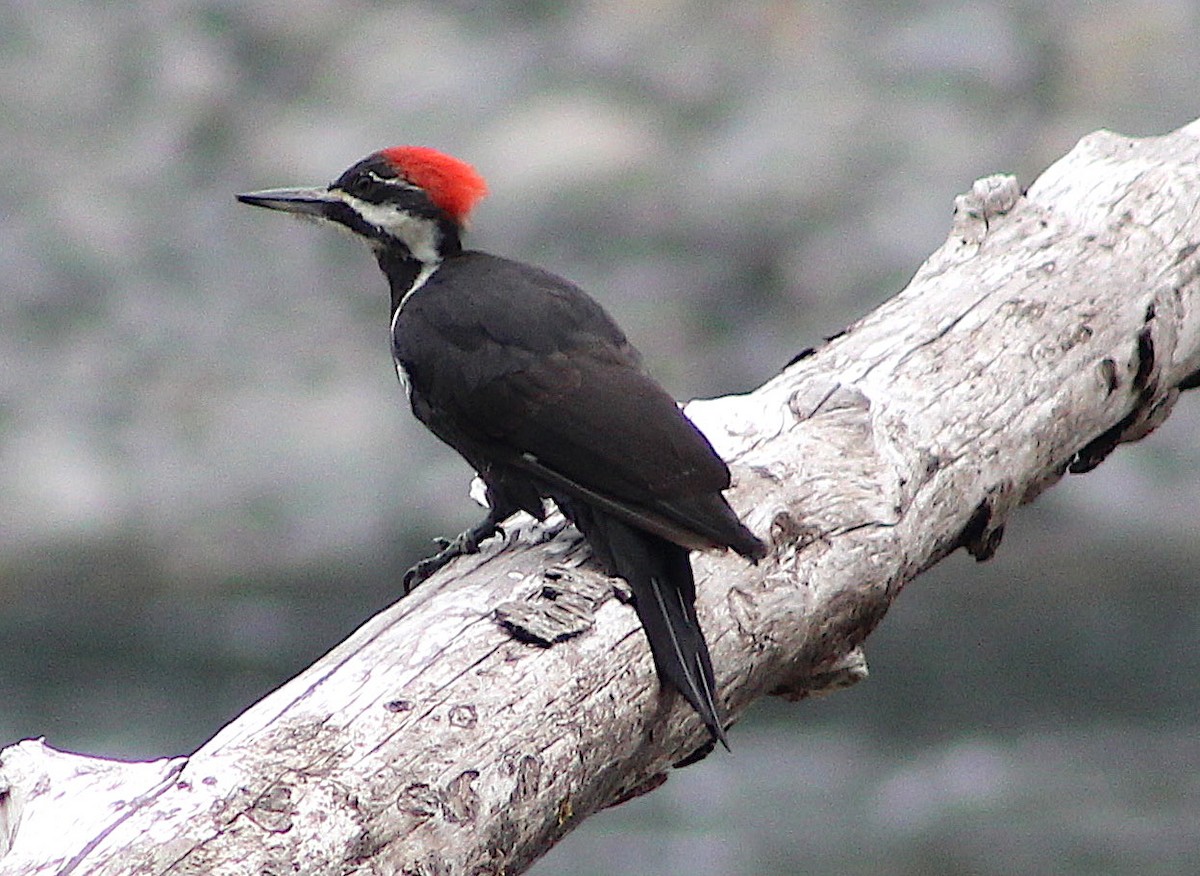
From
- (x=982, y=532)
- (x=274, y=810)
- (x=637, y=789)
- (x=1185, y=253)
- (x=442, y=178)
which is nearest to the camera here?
(x=274, y=810)

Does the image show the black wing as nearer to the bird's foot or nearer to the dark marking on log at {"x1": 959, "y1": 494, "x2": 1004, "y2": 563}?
the bird's foot

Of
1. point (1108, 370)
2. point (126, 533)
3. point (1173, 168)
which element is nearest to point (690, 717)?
point (1108, 370)

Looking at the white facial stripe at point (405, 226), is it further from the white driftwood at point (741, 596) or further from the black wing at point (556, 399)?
the white driftwood at point (741, 596)

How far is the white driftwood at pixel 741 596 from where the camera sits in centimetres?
218

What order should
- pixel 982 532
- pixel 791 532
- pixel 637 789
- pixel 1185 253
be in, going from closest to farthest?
1. pixel 637 789
2. pixel 791 532
3. pixel 982 532
4. pixel 1185 253

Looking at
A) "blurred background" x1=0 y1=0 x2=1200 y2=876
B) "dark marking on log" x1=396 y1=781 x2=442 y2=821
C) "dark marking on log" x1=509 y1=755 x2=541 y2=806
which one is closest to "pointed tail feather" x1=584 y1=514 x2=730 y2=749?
"dark marking on log" x1=509 y1=755 x2=541 y2=806

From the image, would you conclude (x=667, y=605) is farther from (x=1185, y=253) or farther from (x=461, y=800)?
(x=1185, y=253)

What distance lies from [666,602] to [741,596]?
0.57 feet

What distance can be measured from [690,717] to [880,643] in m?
3.31

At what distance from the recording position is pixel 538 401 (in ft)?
9.78

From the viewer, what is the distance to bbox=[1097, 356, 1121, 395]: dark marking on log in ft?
10.6

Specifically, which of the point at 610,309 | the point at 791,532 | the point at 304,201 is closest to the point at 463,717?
the point at 791,532

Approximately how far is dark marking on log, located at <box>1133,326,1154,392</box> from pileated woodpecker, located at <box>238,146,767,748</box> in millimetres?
790

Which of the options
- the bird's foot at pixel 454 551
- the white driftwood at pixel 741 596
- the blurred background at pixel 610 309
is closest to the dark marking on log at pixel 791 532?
the white driftwood at pixel 741 596
